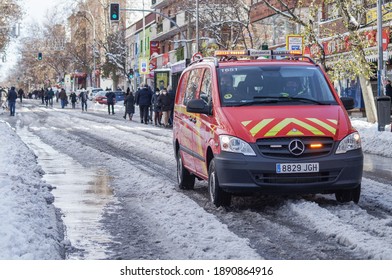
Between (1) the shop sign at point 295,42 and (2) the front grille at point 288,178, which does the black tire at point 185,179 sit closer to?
(2) the front grille at point 288,178

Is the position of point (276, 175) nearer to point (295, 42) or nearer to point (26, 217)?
point (26, 217)

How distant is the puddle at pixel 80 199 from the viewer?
311 inches

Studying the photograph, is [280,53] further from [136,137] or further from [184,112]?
[136,137]

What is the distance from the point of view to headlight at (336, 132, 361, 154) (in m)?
9.70

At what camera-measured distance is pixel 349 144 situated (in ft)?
32.1

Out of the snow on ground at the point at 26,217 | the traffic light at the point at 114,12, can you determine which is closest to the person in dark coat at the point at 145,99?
the traffic light at the point at 114,12

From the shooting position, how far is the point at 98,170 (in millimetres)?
15641

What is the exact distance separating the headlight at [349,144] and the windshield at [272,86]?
2.39 ft

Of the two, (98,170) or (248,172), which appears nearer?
(248,172)

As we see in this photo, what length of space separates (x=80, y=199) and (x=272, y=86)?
2876 millimetres

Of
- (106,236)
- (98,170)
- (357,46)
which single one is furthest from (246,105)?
(357,46)

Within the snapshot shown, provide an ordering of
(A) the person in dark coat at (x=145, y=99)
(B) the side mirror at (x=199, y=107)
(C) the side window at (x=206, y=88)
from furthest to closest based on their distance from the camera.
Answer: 1. (A) the person in dark coat at (x=145, y=99)
2. (C) the side window at (x=206, y=88)
3. (B) the side mirror at (x=199, y=107)

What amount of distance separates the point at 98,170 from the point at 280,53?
496 cm

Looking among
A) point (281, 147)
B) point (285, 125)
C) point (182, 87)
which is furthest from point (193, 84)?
point (281, 147)
